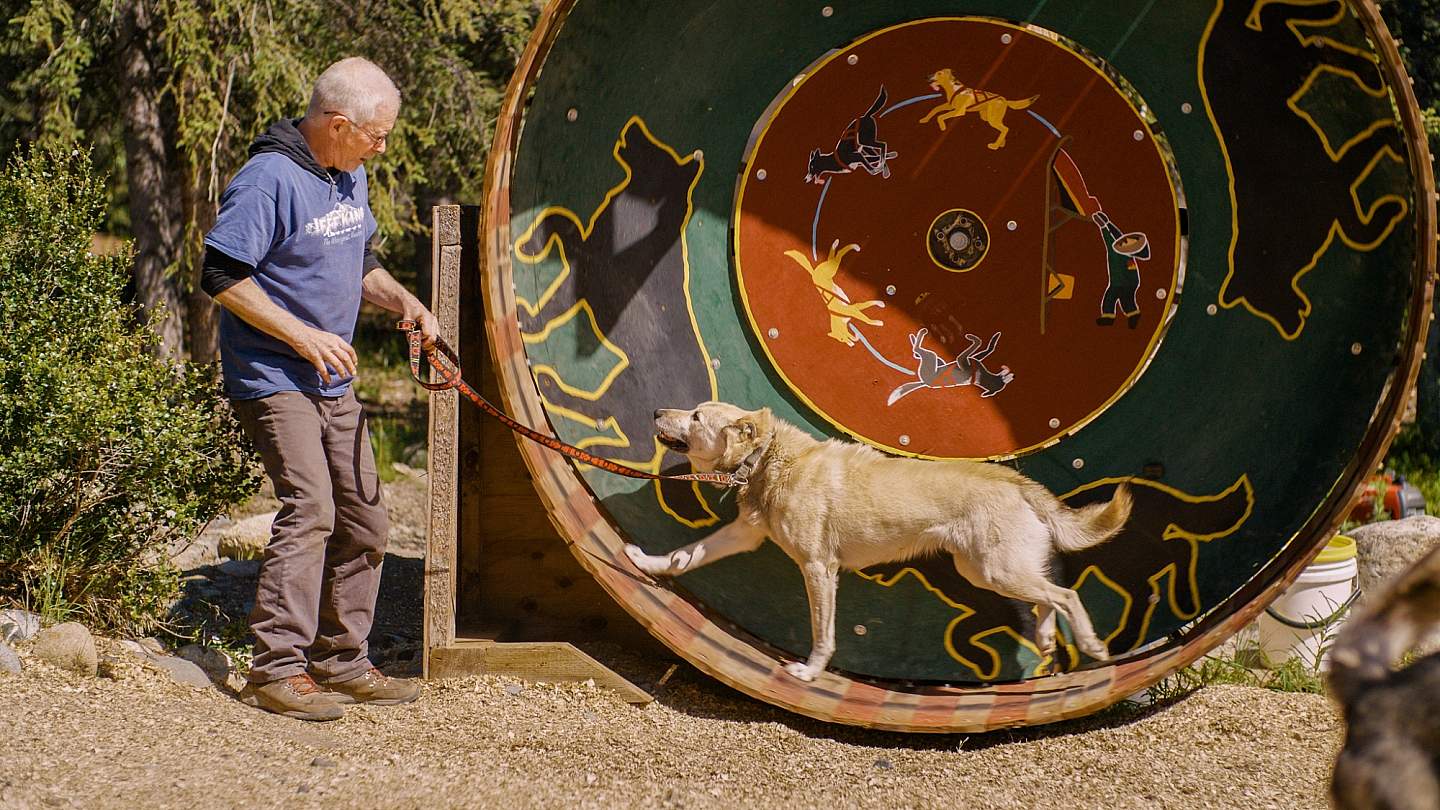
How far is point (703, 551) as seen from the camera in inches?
167

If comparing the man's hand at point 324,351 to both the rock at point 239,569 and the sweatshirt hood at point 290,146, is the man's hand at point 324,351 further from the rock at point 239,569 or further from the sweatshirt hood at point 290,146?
the rock at point 239,569

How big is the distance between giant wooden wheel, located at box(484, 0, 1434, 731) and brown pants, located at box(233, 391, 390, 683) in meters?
0.57

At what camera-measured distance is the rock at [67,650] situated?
156 inches

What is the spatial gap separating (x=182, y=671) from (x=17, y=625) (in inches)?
20.6

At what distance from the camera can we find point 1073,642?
4125 millimetres

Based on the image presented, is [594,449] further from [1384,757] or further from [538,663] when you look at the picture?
[1384,757]

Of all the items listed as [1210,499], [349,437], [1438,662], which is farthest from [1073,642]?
[349,437]

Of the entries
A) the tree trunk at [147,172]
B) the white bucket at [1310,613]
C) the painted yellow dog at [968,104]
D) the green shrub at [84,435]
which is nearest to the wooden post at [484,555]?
the green shrub at [84,435]

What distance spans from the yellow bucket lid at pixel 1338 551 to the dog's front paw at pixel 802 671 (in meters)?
2.03

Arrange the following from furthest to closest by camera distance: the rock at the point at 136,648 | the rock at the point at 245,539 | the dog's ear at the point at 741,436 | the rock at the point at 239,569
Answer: the rock at the point at 245,539 < the rock at the point at 239,569 < the rock at the point at 136,648 < the dog's ear at the point at 741,436

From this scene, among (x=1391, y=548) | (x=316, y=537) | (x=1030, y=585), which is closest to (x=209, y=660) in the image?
(x=316, y=537)

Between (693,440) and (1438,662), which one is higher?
(1438,662)

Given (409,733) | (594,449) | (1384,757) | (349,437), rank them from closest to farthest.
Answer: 1. (1384,757)
2. (409,733)
3. (349,437)
4. (594,449)

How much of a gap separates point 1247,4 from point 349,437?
316 cm
